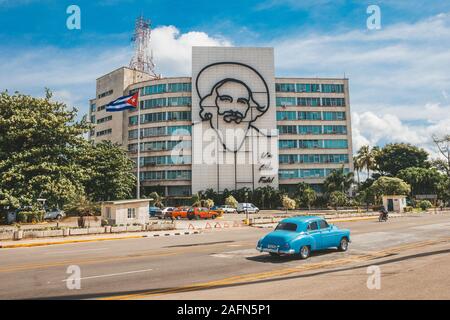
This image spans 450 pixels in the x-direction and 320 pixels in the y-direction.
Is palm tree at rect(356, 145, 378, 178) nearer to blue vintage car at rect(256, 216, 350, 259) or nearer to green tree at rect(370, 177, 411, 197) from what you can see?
green tree at rect(370, 177, 411, 197)

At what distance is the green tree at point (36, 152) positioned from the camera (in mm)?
33938

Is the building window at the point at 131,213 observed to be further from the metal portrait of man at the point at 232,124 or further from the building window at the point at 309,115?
the building window at the point at 309,115

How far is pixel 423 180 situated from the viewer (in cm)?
7800

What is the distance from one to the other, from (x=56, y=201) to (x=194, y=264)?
28.4 meters

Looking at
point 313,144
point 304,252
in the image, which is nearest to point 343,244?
point 304,252

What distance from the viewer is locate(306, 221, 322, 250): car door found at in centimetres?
1464

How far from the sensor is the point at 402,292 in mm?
8586

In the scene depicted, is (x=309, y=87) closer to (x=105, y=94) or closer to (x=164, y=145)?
(x=164, y=145)

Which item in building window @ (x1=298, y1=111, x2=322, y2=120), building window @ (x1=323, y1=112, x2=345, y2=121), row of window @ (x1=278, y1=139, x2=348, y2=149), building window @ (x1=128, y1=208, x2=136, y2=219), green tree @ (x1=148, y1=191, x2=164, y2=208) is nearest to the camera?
building window @ (x1=128, y1=208, x2=136, y2=219)

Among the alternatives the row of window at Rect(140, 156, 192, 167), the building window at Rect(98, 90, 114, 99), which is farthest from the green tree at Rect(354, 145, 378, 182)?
the building window at Rect(98, 90, 114, 99)

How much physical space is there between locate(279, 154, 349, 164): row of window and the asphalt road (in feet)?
201

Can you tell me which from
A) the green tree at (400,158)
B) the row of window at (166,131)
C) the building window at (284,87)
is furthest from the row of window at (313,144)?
the row of window at (166,131)

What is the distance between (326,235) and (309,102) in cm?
6933
